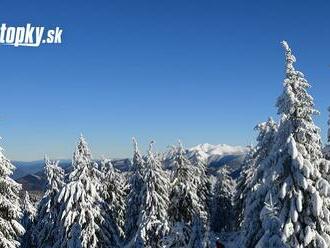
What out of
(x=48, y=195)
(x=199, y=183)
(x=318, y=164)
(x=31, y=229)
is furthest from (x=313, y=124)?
(x=199, y=183)

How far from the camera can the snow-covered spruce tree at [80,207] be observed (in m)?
40.2

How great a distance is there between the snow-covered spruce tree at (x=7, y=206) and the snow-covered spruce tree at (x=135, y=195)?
694 inches

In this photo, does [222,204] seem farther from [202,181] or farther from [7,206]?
[7,206]

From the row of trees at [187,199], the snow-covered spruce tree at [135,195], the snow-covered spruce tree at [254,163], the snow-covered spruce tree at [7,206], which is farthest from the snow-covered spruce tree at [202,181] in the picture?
the snow-covered spruce tree at [7,206]

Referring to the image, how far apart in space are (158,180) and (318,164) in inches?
959

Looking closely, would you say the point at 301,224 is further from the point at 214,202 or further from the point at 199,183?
the point at 214,202

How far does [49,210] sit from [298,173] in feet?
95.5

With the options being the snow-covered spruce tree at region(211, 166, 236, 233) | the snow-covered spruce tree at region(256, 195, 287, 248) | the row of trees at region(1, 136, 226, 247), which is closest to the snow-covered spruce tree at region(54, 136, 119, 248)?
the row of trees at region(1, 136, 226, 247)

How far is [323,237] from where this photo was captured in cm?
2441

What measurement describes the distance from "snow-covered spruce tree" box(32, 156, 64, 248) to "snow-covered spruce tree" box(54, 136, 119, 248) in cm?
406

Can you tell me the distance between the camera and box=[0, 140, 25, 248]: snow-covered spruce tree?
31234 mm

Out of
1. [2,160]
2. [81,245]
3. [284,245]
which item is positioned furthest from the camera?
[81,245]

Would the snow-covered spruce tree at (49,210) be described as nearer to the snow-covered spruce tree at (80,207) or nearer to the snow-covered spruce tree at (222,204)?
the snow-covered spruce tree at (80,207)

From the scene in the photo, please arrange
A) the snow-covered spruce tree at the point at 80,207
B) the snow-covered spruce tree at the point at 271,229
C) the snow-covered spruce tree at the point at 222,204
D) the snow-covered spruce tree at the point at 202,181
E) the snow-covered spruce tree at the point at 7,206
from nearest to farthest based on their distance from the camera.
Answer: the snow-covered spruce tree at the point at 271,229, the snow-covered spruce tree at the point at 7,206, the snow-covered spruce tree at the point at 80,207, the snow-covered spruce tree at the point at 202,181, the snow-covered spruce tree at the point at 222,204
